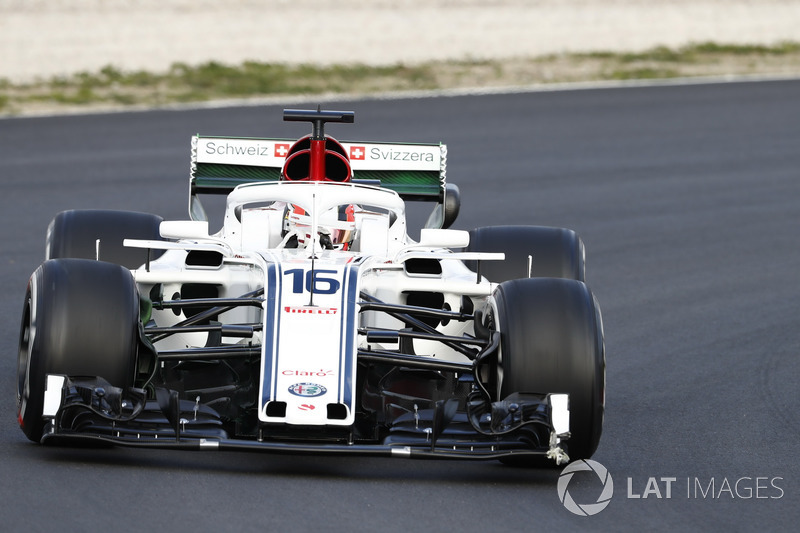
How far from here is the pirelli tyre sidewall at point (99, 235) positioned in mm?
10352

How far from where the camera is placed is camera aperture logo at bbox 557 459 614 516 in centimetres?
727

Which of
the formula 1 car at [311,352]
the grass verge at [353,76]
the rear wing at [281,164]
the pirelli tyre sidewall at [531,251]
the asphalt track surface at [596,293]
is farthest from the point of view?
the grass verge at [353,76]

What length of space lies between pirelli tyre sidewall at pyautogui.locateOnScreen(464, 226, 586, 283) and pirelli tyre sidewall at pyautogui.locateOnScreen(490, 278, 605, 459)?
204cm

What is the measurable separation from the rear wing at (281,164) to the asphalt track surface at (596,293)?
1.85m

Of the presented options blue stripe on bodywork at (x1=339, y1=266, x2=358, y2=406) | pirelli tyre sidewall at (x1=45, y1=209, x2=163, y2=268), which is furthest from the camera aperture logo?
pirelli tyre sidewall at (x1=45, y1=209, x2=163, y2=268)

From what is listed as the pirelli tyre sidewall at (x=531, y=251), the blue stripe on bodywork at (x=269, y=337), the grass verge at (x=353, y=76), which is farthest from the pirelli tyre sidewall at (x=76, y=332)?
the grass verge at (x=353, y=76)

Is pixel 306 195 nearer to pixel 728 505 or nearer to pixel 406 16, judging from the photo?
pixel 728 505

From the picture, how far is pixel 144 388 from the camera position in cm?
802

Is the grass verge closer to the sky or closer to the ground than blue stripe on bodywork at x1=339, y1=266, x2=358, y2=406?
closer to the sky

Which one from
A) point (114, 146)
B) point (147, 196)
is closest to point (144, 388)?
point (147, 196)

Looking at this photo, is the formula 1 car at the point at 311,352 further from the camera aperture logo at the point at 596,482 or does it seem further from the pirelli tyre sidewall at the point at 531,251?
the pirelli tyre sidewall at the point at 531,251

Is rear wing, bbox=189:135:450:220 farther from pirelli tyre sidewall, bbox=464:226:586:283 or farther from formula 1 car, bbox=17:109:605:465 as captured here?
formula 1 car, bbox=17:109:605:465

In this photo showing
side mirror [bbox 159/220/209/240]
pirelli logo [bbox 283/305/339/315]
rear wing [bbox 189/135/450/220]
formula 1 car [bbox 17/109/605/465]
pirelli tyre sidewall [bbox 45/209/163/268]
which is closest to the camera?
formula 1 car [bbox 17/109/605/465]

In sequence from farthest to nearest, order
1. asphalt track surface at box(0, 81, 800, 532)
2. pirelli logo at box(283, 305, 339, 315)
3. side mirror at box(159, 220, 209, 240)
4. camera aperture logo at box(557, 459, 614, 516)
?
side mirror at box(159, 220, 209, 240)
pirelli logo at box(283, 305, 339, 315)
camera aperture logo at box(557, 459, 614, 516)
asphalt track surface at box(0, 81, 800, 532)
